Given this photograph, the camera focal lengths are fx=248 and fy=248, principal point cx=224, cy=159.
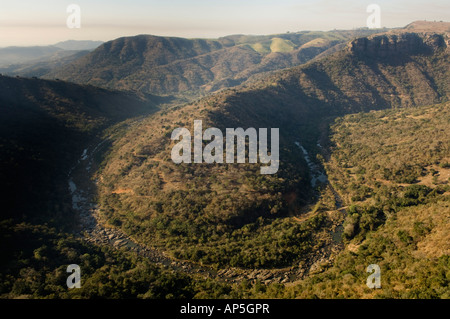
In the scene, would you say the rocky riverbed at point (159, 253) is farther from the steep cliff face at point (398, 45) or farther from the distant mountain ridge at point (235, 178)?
the steep cliff face at point (398, 45)

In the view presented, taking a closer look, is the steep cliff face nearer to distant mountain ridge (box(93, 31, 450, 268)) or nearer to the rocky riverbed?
distant mountain ridge (box(93, 31, 450, 268))

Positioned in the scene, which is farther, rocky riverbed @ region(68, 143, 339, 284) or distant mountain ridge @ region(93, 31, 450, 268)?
distant mountain ridge @ region(93, 31, 450, 268)

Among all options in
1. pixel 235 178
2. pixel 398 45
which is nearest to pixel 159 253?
pixel 235 178

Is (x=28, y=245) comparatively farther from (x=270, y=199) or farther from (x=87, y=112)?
(x=87, y=112)

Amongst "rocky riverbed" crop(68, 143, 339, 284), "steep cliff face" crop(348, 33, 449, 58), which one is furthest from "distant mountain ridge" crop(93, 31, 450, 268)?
"steep cliff face" crop(348, 33, 449, 58)

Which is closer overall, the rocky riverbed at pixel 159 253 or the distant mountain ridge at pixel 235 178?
the rocky riverbed at pixel 159 253

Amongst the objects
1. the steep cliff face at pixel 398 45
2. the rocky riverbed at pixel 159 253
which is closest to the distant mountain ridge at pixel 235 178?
the rocky riverbed at pixel 159 253

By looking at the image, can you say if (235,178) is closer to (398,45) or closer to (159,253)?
(159,253)

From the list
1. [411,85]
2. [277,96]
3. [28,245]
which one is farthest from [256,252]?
[411,85]
